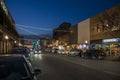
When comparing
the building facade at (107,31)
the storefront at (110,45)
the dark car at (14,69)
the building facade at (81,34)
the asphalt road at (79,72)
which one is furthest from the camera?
the building facade at (81,34)

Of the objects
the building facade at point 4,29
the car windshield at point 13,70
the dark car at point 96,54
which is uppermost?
the building facade at point 4,29

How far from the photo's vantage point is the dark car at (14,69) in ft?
22.1

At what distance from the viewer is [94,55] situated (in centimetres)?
4731

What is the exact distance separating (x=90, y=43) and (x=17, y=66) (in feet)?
186

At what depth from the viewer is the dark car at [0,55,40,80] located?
22.1 ft

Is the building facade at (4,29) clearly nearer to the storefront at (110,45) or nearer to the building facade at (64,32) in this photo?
the storefront at (110,45)

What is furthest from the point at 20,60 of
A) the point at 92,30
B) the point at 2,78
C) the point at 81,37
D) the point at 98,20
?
the point at 81,37

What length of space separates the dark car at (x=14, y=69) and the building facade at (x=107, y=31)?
3832 centimetres

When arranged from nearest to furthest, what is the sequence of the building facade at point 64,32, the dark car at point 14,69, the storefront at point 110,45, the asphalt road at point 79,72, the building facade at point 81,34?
the dark car at point 14,69, the asphalt road at point 79,72, the storefront at point 110,45, the building facade at point 81,34, the building facade at point 64,32

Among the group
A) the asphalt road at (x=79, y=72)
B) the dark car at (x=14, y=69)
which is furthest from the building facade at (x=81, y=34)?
the dark car at (x=14, y=69)

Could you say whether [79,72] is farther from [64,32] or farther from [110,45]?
[64,32]

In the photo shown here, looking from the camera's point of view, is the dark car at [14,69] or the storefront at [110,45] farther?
the storefront at [110,45]

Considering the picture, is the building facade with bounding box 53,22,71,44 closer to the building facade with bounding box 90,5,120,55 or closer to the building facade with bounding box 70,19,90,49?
the building facade with bounding box 70,19,90,49

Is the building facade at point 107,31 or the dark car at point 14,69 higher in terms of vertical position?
the building facade at point 107,31
